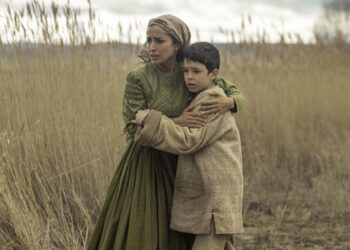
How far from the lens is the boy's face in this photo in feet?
9.37

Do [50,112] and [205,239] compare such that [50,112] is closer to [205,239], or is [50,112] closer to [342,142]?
[205,239]

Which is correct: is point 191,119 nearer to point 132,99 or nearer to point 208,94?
point 208,94

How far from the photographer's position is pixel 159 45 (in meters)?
2.95

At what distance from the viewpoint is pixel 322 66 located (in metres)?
8.05

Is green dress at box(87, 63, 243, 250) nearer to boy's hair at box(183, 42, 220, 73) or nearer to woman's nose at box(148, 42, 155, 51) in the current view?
woman's nose at box(148, 42, 155, 51)

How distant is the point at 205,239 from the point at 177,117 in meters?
0.51

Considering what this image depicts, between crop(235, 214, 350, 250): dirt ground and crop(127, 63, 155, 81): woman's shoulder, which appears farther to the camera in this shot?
crop(235, 214, 350, 250): dirt ground

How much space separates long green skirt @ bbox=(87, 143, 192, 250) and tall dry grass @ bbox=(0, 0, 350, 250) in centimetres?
99

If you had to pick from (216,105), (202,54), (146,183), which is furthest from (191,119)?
(146,183)

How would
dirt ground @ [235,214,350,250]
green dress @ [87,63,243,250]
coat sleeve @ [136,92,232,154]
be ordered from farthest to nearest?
dirt ground @ [235,214,350,250], green dress @ [87,63,243,250], coat sleeve @ [136,92,232,154]

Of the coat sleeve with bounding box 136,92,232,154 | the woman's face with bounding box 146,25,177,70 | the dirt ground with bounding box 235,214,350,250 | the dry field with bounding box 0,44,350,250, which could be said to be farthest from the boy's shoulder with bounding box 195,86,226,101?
the dirt ground with bounding box 235,214,350,250

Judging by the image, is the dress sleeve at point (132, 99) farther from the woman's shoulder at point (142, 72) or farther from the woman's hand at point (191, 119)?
the woman's hand at point (191, 119)

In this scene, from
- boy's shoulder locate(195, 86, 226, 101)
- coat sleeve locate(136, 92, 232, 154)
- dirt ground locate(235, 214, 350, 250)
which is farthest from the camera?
dirt ground locate(235, 214, 350, 250)

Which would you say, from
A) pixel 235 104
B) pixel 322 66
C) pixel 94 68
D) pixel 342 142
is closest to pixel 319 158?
pixel 342 142
